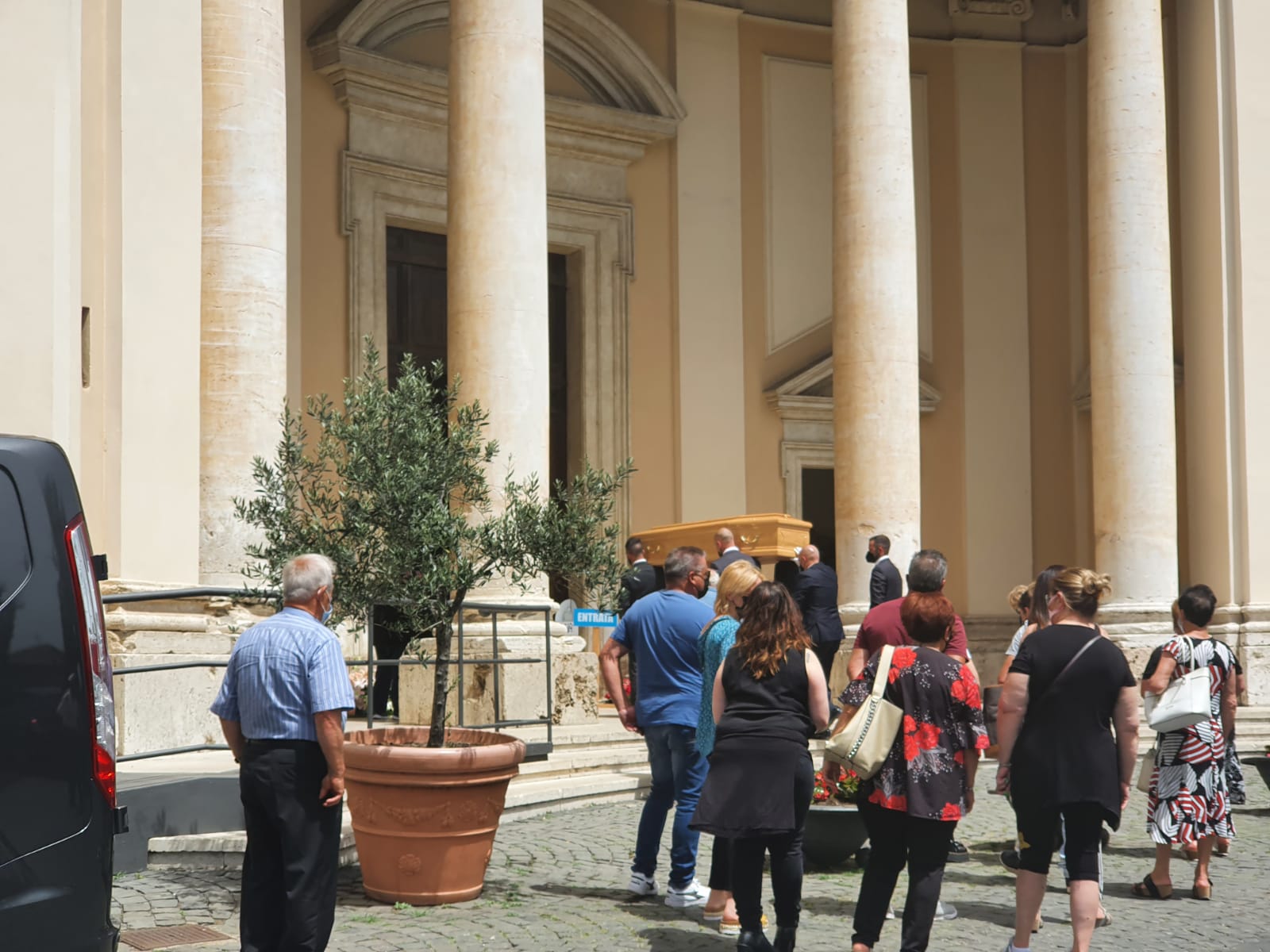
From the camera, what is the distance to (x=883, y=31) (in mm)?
14555

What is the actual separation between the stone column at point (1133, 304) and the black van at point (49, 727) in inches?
486

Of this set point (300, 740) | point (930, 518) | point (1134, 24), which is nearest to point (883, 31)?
point (1134, 24)

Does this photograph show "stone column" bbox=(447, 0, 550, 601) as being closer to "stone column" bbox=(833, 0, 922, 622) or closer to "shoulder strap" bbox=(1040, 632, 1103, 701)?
"stone column" bbox=(833, 0, 922, 622)

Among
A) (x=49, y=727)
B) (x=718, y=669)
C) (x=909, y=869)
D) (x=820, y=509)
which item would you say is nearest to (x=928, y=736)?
(x=909, y=869)

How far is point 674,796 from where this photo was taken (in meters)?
7.07

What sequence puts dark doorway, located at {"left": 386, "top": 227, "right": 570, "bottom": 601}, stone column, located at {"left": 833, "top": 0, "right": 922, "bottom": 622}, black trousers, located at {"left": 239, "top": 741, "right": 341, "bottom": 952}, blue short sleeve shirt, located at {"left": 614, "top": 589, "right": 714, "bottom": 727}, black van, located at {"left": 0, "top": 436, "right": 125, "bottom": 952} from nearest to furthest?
black van, located at {"left": 0, "top": 436, "right": 125, "bottom": 952} < black trousers, located at {"left": 239, "top": 741, "right": 341, "bottom": 952} < blue short sleeve shirt, located at {"left": 614, "top": 589, "right": 714, "bottom": 727} < stone column, located at {"left": 833, "top": 0, "right": 922, "bottom": 622} < dark doorway, located at {"left": 386, "top": 227, "right": 570, "bottom": 601}

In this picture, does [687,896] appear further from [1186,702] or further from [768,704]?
[1186,702]

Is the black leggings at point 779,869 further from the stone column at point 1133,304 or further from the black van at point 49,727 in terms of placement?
the stone column at point 1133,304

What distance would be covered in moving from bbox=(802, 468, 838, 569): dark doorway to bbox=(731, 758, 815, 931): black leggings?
43.9 ft

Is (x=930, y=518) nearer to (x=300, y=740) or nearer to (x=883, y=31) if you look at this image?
(x=883, y=31)

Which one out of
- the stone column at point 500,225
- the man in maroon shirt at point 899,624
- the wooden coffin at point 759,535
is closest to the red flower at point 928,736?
the man in maroon shirt at point 899,624

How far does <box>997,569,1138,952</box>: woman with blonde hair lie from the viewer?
580 cm

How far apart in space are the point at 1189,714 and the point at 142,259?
6.32 meters

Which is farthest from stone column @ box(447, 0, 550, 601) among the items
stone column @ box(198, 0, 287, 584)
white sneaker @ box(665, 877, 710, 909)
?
white sneaker @ box(665, 877, 710, 909)
